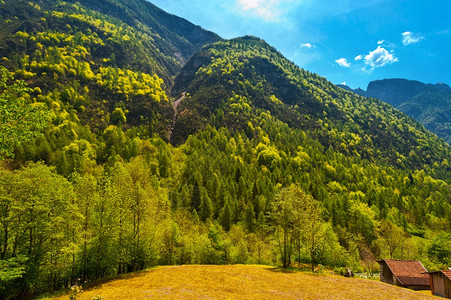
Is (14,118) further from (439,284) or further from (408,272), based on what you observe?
(408,272)

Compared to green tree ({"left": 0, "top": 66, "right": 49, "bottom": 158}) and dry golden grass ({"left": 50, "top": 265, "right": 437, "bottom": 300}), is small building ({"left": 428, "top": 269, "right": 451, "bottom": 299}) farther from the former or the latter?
green tree ({"left": 0, "top": 66, "right": 49, "bottom": 158})

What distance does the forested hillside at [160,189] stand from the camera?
2783 centimetres

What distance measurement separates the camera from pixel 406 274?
5281cm

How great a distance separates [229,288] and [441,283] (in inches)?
1632

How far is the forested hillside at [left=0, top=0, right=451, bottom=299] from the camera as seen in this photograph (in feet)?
91.3

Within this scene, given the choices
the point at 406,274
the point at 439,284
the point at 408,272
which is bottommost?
the point at 406,274

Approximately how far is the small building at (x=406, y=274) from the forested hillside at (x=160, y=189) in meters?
11.9

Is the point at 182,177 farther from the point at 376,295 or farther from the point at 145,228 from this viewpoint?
the point at 376,295

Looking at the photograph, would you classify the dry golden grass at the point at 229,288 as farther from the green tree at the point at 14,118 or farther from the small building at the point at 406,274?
the small building at the point at 406,274

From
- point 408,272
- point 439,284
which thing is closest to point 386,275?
point 408,272

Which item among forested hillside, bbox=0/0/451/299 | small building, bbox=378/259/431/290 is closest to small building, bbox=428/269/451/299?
small building, bbox=378/259/431/290

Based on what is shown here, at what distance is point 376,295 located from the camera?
95.9ft

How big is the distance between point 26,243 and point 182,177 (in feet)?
261

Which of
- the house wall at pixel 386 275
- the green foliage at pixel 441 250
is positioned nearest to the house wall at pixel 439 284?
the house wall at pixel 386 275
